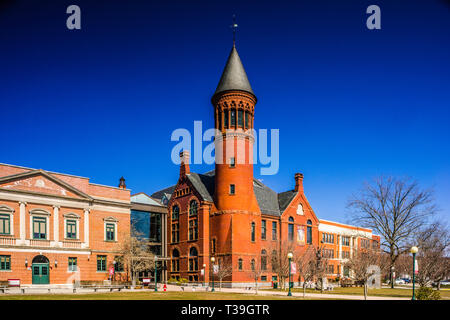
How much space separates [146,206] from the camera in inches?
2060

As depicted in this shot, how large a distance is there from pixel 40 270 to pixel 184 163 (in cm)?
2358

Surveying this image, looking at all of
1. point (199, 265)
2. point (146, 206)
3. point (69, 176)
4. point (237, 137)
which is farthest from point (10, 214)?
point (237, 137)

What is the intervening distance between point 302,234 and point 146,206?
2467cm

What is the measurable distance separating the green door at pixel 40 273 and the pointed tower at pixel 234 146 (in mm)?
21531

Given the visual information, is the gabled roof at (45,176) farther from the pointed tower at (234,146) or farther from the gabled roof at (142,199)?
the pointed tower at (234,146)

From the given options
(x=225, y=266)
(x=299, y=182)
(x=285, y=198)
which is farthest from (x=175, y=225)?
(x=299, y=182)

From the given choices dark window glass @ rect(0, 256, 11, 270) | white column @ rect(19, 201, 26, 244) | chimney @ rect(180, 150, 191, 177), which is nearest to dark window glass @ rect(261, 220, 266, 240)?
chimney @ rect(180, 150, 191, 177)

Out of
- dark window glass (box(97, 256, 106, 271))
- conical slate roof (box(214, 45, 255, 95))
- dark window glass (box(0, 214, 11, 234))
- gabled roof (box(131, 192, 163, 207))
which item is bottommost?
dark window glass (box(97, 256, 106, 271))

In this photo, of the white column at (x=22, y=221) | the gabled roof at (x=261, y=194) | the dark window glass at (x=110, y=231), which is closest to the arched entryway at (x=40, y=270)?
the white column at (x=22, y=221)

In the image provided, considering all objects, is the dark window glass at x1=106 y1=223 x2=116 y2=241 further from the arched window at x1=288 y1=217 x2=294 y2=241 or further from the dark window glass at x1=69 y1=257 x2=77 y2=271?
the arched window at x1=288 y1=217 x2=294 y2=241

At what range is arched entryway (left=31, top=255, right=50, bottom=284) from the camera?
39.3 metres

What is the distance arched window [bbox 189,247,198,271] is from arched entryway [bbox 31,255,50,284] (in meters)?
18.8
